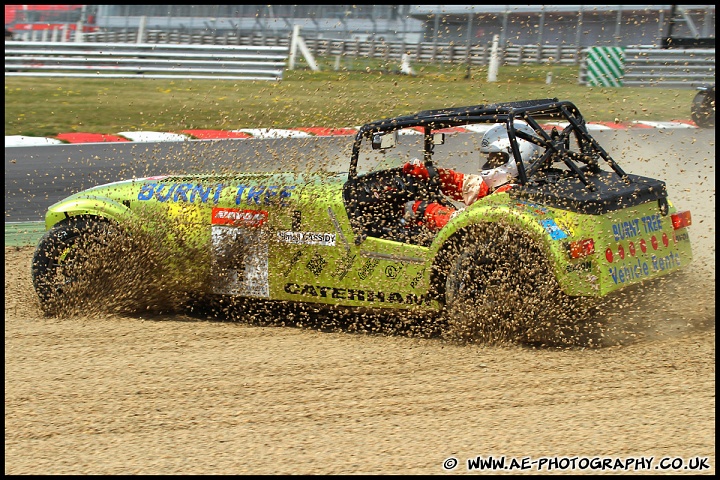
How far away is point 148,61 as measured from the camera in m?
19.8

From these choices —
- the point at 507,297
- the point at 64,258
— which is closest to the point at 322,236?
the point at 507,297

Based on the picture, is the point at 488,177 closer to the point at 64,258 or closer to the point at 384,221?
the point at 384,221

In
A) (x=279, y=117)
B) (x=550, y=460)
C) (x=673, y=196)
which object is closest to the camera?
(x=550, y=460)

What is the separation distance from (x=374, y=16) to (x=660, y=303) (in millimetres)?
24548

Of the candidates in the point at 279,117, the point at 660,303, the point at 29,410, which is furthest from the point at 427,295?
the point at 279,117

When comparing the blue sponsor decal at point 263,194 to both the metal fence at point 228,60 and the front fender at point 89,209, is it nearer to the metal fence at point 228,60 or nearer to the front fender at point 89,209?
the front fender at point 89,209

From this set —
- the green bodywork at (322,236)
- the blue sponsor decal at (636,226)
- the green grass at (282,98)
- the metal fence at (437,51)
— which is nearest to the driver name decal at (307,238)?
the green bodywork at (322,236)

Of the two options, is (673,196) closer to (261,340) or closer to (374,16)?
(261,340)

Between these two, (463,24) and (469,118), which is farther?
(463,24)

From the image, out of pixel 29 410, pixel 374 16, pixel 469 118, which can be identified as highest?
pixel 374 16

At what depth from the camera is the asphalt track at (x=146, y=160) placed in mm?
7406

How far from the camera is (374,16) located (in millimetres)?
28766

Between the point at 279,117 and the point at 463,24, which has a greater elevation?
the point at 463,24

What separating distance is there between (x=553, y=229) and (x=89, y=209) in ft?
10.1
